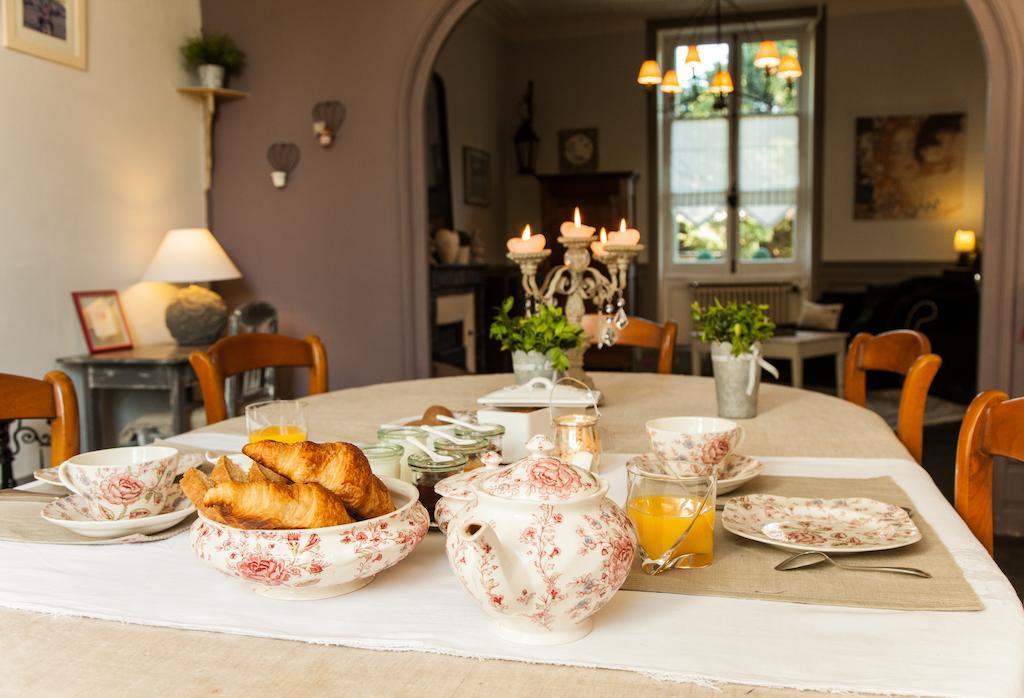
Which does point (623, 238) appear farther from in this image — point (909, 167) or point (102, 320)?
point (909, 167)

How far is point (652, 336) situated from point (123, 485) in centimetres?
201

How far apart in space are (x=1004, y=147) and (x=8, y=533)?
3389 mm

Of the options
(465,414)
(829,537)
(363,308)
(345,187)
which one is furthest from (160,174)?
(829,537)

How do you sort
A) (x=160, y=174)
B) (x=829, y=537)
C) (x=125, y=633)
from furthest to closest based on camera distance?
(x=160, y=174) → (x=829, y=537) → (x=125, y=633)

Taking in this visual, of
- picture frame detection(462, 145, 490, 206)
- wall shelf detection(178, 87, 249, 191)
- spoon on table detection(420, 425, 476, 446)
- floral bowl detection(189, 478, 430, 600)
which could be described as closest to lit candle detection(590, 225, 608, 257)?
spoon on table detection(420, 425, 476, 446)

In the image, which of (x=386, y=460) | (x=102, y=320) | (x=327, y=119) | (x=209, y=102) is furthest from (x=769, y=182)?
(x=386, y=460)

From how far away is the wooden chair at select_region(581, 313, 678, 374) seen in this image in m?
2.69

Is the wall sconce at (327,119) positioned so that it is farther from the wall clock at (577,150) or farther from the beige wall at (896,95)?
the beige wall at (896,95)

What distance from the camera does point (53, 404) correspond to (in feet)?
5.28

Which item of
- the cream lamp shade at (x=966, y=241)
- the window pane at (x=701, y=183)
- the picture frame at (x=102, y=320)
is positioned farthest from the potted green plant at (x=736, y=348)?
the window pane at (x=701, y=183)

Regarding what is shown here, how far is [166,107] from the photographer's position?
13.4 ft

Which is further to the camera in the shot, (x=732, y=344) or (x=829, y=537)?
(x=732, y=344)

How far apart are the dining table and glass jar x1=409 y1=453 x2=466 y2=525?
62mm

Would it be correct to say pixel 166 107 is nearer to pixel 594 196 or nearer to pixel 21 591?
pixel 21 591
